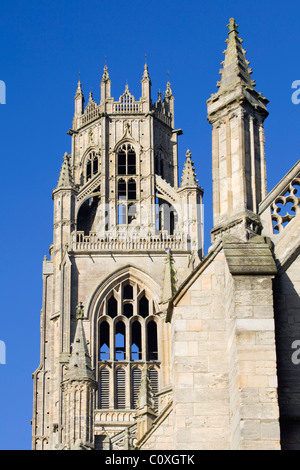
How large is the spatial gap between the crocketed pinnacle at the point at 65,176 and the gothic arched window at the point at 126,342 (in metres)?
6.01

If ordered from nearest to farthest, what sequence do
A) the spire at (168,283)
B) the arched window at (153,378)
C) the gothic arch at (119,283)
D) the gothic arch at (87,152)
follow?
the spire at (168,283) < the arched window at (153,378) < the gothic arch at (119,283) < the gothic arch at (87,152)

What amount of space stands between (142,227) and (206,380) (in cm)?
4842

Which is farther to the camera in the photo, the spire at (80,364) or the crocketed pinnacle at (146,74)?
the crocketed pinnacle at (146,74)

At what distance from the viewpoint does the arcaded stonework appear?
17219 mm

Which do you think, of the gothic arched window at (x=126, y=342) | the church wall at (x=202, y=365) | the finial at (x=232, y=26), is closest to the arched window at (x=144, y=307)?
the gothic arched window at (x=126, y=342)

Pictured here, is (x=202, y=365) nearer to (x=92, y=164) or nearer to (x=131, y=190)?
(x=131, y=190)

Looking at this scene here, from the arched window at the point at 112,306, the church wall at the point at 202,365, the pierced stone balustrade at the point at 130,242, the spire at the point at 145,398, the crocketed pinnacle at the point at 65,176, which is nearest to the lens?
the church wall at the point at 202,365

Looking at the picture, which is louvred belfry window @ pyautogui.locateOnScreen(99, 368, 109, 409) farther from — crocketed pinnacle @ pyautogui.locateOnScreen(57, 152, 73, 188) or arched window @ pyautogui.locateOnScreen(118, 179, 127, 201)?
arched window @ pyautogui.locateOnScreen(118, 179, 127, 201)

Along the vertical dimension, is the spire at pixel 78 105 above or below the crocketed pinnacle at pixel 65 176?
above

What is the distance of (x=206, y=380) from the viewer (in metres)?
17.7

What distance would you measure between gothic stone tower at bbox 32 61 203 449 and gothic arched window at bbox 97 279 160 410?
44 mm

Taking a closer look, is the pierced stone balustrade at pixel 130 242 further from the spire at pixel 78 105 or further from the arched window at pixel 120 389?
the spire at pixel 78 105

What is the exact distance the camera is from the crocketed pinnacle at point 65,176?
222 feet
